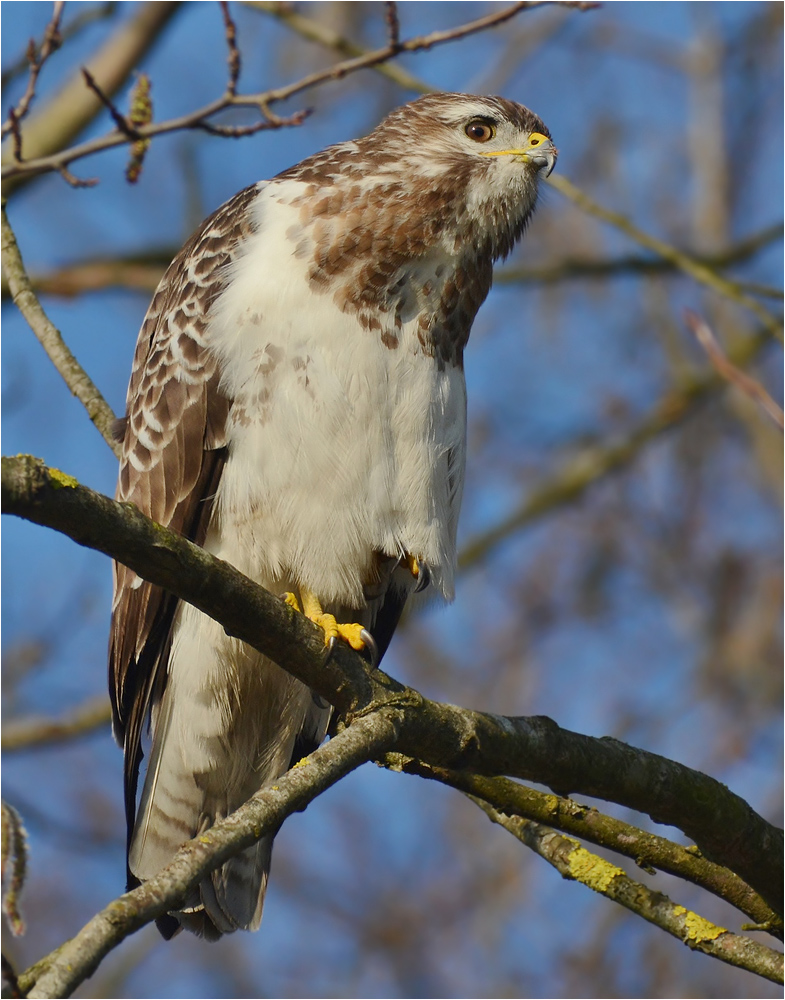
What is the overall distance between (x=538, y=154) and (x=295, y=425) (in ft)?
5.28

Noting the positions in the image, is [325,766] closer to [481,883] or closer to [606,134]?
[481,883]

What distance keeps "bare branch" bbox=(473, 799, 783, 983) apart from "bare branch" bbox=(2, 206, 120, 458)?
2079 mm

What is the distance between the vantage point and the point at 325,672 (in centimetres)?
357

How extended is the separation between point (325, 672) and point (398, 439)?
113cm

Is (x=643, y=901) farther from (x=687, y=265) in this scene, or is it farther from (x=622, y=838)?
(x=687, y=265)

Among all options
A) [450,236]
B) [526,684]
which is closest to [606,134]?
[526,684]

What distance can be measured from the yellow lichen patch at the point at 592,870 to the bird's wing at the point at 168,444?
1747 mm

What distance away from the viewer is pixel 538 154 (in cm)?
484

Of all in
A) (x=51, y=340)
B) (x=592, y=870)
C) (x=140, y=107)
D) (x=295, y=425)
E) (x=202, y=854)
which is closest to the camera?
(x=202, y=854)

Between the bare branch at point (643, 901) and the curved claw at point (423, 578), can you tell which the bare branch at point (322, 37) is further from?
the bare branch at point (643, 901)

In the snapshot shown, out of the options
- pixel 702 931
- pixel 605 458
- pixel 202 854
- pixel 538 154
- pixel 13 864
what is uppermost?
pixel 605 458

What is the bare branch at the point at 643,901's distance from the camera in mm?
3580

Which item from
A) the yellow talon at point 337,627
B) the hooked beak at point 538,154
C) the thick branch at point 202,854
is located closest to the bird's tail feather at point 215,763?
the yellow talon at point 337,627

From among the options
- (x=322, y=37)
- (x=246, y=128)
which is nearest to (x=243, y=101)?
(x=246, y=128)
